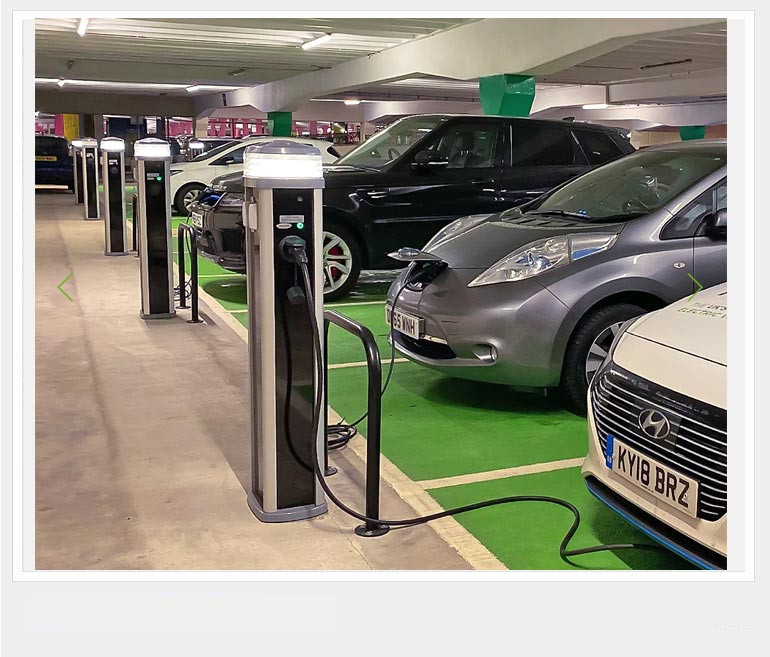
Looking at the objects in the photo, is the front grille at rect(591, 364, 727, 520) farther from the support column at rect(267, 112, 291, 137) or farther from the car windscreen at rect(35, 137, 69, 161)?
the car windscreen at rect(35, 137, 69, 161)

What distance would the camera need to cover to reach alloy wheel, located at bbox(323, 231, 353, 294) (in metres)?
7.65

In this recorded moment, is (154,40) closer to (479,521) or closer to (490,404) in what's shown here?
(490,404)

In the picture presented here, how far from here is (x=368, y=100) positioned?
101ft

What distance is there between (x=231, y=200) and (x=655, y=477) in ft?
18.3

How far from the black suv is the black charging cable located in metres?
4.37

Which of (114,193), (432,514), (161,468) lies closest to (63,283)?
(114,193)


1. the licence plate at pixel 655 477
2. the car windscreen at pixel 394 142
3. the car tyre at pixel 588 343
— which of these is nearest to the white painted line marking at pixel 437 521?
the licence plate at pixel 655 477

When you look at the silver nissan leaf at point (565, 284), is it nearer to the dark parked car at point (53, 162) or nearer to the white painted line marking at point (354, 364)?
the white painted line marking at point (354, 364)

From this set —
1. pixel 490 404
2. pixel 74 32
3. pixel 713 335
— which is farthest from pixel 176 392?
pixel 74 32

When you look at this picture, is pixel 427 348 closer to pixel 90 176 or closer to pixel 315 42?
pixel 315 42

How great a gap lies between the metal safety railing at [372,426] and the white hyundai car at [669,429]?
0.74 metres

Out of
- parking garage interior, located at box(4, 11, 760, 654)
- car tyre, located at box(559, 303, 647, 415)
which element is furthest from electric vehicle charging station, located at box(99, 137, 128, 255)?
car tyre, located at box(559, 303, 647, 415)

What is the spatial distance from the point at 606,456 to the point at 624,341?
16.1 inches

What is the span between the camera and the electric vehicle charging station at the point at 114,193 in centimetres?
1088
